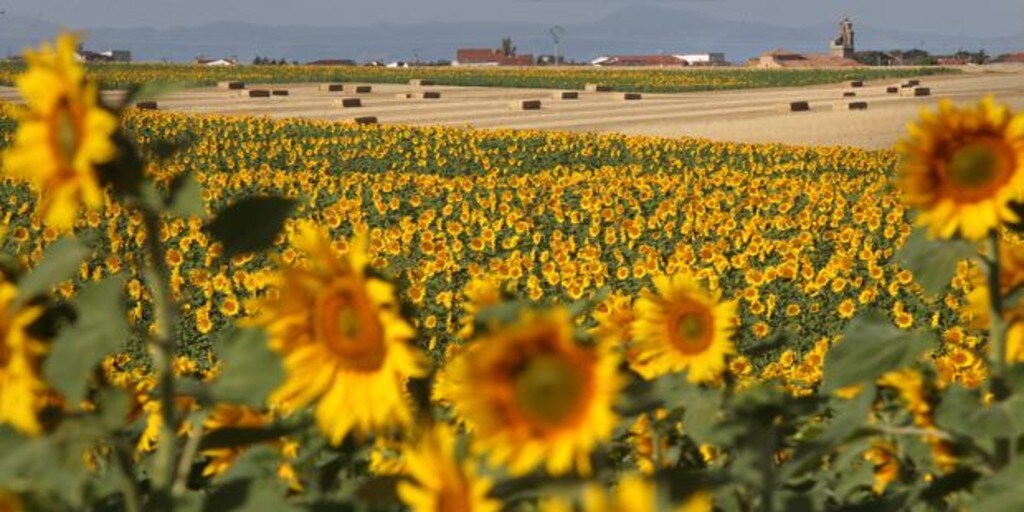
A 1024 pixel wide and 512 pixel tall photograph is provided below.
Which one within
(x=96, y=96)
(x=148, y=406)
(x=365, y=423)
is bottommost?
(x=148, y=406)

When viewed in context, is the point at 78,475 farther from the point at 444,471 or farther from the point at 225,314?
the point at 225,314

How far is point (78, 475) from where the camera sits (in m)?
1.55

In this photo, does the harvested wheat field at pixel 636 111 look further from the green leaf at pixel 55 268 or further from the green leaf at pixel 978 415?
the green leaf at pixel 55 268

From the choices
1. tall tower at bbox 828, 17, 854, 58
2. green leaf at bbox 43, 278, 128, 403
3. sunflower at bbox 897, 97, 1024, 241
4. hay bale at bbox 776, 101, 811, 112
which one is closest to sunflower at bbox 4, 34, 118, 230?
green leaf at bbox 43, 278, 128, 403

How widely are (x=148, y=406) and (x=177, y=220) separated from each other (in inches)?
392

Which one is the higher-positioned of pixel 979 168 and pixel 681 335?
pixel 979 168

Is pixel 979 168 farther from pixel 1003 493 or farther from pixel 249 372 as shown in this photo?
pixel 249 372

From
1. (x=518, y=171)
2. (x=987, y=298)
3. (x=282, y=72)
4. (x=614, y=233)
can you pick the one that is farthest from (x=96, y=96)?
(x=282, y=72)

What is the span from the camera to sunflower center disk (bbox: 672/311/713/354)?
219 cm

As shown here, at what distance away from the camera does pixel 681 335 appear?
2205 mm

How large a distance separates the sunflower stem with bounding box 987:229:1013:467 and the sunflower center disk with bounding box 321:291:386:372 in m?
0.93

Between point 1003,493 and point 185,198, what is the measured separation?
101 cm

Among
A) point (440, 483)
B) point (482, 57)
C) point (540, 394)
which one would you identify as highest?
point (482, 57)

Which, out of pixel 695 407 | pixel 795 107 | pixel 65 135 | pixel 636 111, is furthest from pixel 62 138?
pixel 636 111
